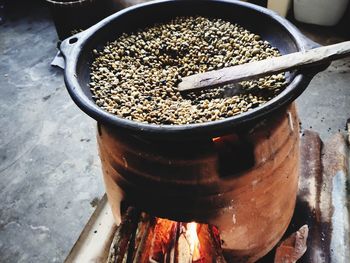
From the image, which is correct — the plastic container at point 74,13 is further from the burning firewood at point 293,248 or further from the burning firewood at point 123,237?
the burning firewood at point 293,248

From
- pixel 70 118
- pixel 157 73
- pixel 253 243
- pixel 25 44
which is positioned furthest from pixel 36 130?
pixel 253 243

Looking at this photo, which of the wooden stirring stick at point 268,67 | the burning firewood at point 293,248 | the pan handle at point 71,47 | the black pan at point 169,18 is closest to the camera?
the black pan at point 169,18

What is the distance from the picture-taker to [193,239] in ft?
5.88

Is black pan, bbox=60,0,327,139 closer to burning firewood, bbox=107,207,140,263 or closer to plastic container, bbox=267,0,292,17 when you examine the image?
burning firewood, bbox=107,207,140,263

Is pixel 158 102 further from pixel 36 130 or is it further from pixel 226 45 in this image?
pixel 36 130

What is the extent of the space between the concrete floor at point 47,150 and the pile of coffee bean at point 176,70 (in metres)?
1.37

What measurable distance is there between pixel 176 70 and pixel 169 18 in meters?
0.42

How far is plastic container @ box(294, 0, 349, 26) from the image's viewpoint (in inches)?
160

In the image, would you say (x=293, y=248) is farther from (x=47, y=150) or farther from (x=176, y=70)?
(x=47, y=150)

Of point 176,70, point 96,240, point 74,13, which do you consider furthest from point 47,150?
point 176,70

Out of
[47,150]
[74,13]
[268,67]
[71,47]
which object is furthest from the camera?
[74,13]

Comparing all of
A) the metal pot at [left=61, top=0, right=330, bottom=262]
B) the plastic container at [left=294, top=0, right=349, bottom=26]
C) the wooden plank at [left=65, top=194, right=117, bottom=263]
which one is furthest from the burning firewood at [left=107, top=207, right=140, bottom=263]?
the plastic container at [left=294, top=0, right=349, bottom=26]

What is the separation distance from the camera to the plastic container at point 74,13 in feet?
13.4

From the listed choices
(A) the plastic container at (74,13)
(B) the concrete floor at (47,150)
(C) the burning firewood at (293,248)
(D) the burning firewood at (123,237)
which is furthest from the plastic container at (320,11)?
(D) the burning firewood at (123,237)
